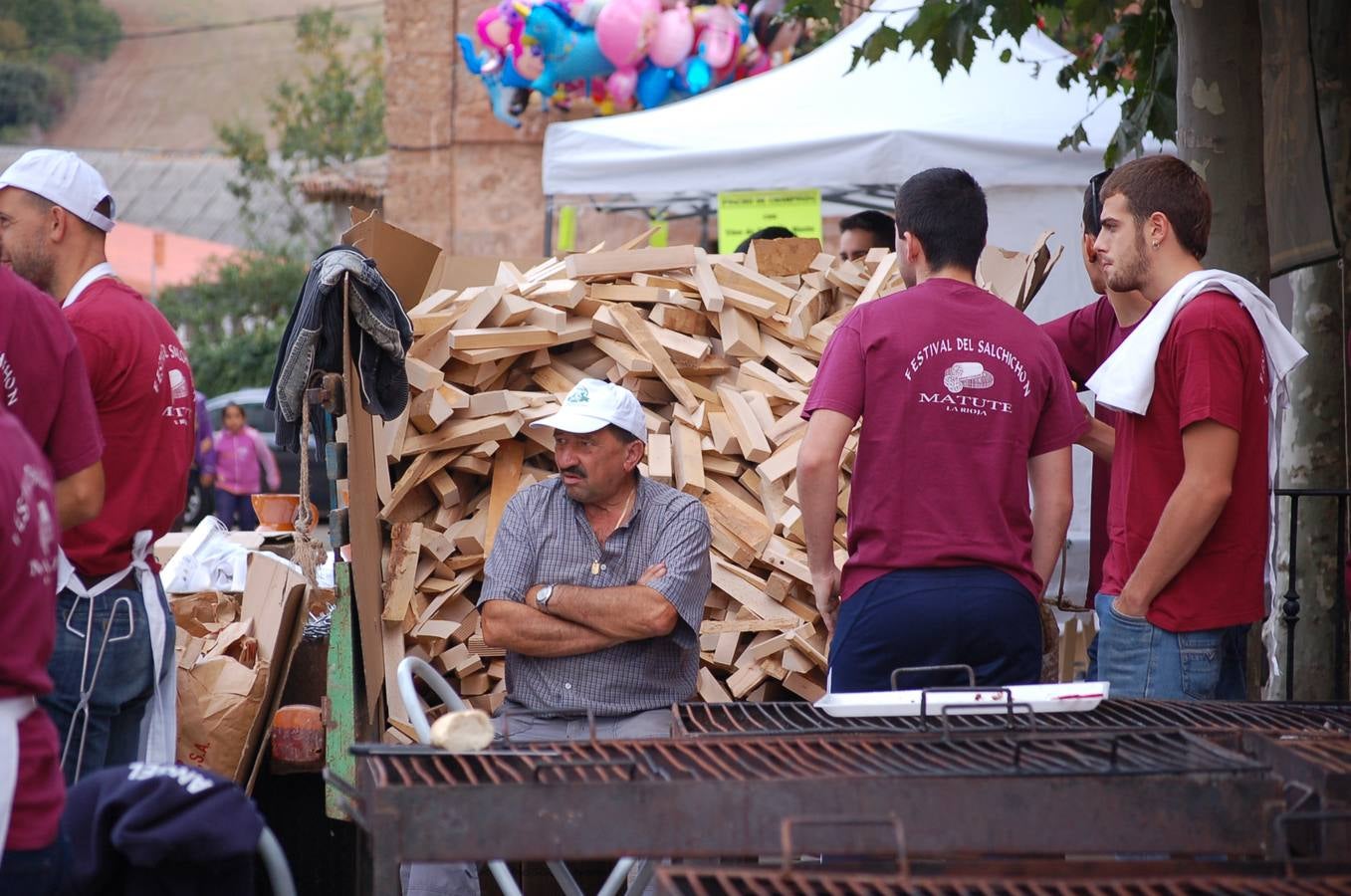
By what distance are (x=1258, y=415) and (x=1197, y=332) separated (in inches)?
10.9

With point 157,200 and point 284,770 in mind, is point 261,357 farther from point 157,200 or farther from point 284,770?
point 157,200

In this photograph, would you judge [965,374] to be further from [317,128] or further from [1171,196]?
[317,128]

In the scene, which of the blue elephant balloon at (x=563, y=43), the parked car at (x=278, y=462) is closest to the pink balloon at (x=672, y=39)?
the blue elephant balloon at (x=563, y=43)

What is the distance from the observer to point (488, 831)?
231cm

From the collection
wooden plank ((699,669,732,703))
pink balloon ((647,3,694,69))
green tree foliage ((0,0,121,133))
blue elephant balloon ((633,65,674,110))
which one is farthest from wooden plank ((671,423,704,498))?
green tree foliage ((0,0,121,133))

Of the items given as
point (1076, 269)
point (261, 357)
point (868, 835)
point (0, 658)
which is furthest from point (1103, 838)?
point (261, 357)

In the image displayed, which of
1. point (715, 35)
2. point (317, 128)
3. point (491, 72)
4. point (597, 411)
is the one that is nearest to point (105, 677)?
point (597, 411)

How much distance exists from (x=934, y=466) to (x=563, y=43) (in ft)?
40.3

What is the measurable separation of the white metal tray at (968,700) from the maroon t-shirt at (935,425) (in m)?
0.64

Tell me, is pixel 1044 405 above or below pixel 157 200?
below

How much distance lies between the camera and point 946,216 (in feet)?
12.2

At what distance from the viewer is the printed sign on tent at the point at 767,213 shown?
26.8 ft

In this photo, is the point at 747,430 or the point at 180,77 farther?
the point at 180,77

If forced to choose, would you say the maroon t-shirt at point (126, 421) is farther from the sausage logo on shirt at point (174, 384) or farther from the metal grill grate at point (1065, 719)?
the metal grill grate at point (1065, 719)
